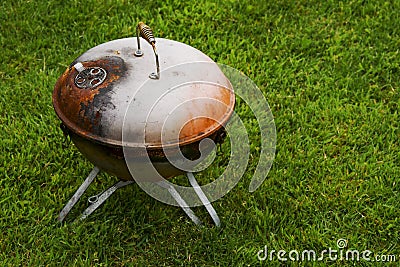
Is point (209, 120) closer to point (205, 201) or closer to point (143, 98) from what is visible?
point (143, 98)

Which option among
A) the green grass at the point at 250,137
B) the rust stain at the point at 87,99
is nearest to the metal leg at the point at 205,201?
the green grass at the point at 250,137

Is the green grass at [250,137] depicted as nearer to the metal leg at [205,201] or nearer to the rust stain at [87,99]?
the metal leg at [205,201]

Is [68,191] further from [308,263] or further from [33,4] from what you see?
[33,4]
